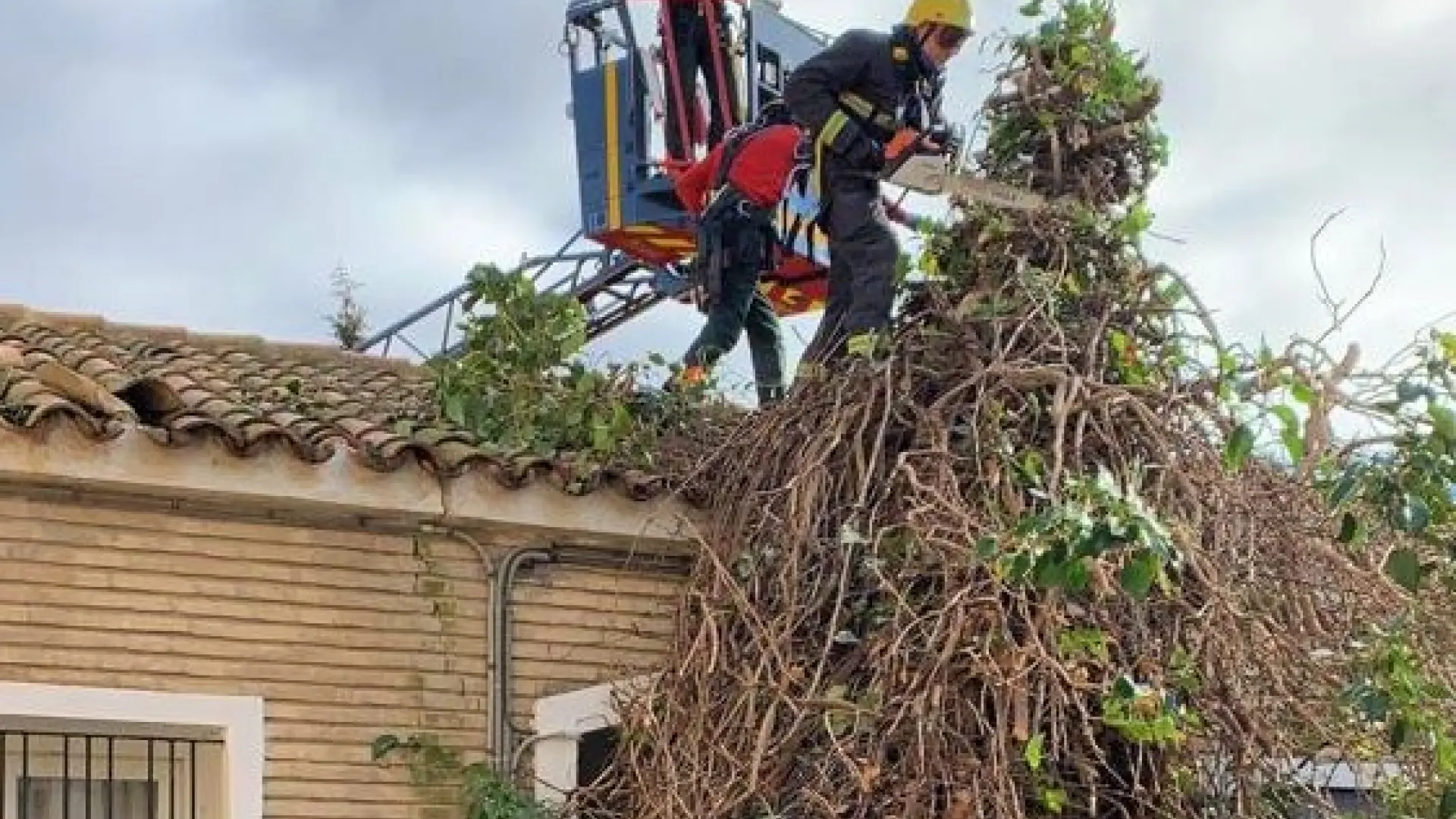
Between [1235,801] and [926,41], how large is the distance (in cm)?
364

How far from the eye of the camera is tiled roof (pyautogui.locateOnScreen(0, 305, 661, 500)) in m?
7.63

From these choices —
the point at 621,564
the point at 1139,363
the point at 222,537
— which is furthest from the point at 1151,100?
the point at 222,537

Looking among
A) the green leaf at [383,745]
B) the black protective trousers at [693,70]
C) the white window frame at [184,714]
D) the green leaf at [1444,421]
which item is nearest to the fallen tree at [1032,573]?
the green leaf at [1444,421]

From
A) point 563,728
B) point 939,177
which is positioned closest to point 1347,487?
point 939,177

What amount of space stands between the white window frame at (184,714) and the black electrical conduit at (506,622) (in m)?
0.99

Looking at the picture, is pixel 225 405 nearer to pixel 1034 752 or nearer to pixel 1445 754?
pixel 1034 752

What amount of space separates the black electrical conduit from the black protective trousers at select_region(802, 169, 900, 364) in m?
1.32

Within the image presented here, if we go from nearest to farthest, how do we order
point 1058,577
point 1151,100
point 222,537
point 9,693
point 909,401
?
point 1058,577, point 9,693, point 222,537, point 909,401, point 1151,100

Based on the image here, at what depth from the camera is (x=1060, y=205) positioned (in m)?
9.01

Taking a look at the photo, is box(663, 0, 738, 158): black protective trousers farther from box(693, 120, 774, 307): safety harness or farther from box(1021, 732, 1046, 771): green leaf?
box(1021, 732, 1046, 771): green leaf

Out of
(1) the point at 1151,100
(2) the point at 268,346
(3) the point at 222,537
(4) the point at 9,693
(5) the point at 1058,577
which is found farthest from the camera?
(2) the point at 268,346

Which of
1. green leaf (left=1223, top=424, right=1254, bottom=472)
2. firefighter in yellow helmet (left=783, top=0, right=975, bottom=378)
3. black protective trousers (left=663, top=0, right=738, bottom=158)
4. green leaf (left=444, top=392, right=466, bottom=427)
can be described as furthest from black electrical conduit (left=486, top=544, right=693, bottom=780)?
black protective trousers (left=663, top=0, right=738, bottom=158)

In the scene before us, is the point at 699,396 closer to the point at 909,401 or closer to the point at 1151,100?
the point at 909,401

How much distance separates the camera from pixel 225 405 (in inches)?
322
